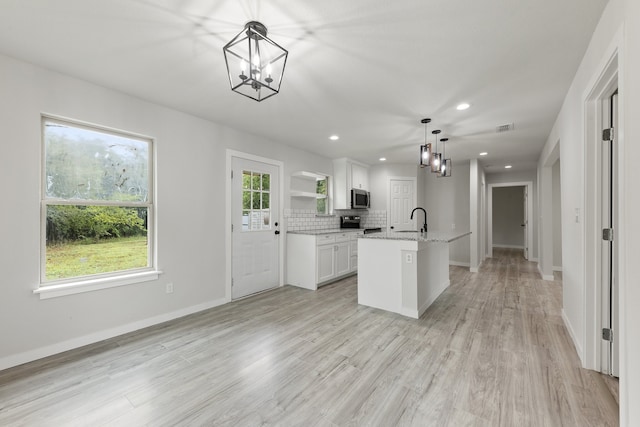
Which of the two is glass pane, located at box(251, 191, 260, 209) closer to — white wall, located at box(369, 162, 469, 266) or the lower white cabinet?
the lower white cabinet

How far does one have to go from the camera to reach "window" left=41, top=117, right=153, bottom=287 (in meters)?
A: 2.44

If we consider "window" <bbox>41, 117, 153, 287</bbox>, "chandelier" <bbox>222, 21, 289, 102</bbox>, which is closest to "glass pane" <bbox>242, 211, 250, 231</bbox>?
"window" <bbox>41, 117, 153, 287</bbox>

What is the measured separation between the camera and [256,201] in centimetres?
418

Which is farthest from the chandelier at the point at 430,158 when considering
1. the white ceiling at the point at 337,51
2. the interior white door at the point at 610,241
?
the interior white door at the point at 610,241

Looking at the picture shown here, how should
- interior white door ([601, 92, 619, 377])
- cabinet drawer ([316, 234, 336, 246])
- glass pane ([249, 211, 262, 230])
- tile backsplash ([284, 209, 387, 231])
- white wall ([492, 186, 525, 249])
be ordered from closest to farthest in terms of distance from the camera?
interior white door ([601, 92, 619, 377]), glass pane ([249, 211, 262, 230]), cabinet drawer ([316, 234, 336, 246]), tile backsplash ([284, 209, 387, 231]), white wall ([492, 186, 525, 249])

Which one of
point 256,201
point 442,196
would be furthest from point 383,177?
point 256,201

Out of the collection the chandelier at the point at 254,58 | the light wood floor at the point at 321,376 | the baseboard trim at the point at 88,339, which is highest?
the chandelier at the point at 254,58

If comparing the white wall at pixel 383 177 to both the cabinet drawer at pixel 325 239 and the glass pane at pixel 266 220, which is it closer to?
the cabinet drawer at pixel 325 239

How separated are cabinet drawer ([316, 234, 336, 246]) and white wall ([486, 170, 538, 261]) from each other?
5.59m

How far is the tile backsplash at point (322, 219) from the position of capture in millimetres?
4793

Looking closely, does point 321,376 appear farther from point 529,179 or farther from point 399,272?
point 529,179

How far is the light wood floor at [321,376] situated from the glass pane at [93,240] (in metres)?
0.74

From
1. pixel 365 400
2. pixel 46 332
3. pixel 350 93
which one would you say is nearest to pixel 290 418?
pixel 365 400

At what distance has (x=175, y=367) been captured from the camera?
2150 millimetres
